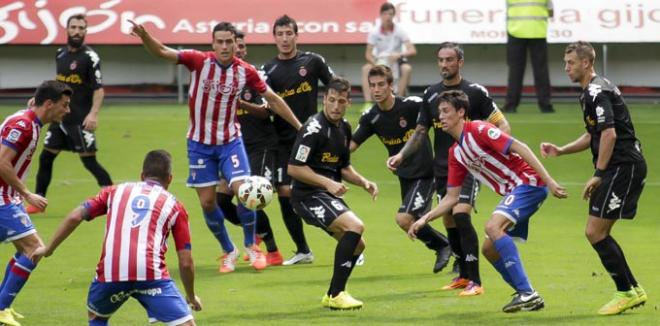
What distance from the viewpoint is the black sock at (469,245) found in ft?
35.7

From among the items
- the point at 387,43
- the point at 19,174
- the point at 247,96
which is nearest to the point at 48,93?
the point at 19,174

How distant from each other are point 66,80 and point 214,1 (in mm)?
8522

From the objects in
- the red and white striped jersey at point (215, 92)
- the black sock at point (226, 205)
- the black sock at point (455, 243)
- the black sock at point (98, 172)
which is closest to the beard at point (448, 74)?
the black sock at point (455, 243)

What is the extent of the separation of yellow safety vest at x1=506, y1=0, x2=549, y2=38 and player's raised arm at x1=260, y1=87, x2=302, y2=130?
10556 mm

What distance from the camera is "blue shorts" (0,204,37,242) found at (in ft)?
31.9

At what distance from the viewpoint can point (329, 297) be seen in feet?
33.8

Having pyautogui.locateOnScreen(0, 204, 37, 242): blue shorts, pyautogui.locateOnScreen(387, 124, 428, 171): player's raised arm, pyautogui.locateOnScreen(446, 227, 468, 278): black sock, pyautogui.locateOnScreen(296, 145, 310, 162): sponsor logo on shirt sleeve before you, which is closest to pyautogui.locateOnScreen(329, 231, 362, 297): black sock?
pyautogui.locateOnScreen(296, 145, 310, 162): sponsor logo on shirt sleeve

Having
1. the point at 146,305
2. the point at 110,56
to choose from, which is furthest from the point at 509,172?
the point at 110,56

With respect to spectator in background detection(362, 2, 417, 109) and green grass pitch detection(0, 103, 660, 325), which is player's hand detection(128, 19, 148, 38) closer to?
green grass pitch detection(0, 103, 660, 325)

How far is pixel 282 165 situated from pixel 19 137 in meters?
4.26

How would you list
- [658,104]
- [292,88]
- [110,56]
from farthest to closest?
1. [110,56]
2. [658,104]
3. [292,88]

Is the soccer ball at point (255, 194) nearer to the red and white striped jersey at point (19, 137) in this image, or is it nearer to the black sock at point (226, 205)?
the black sock at point (226, 205)

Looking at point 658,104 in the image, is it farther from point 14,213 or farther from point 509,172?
point 14,213

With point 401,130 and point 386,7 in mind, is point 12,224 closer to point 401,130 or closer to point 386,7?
point 401,130
